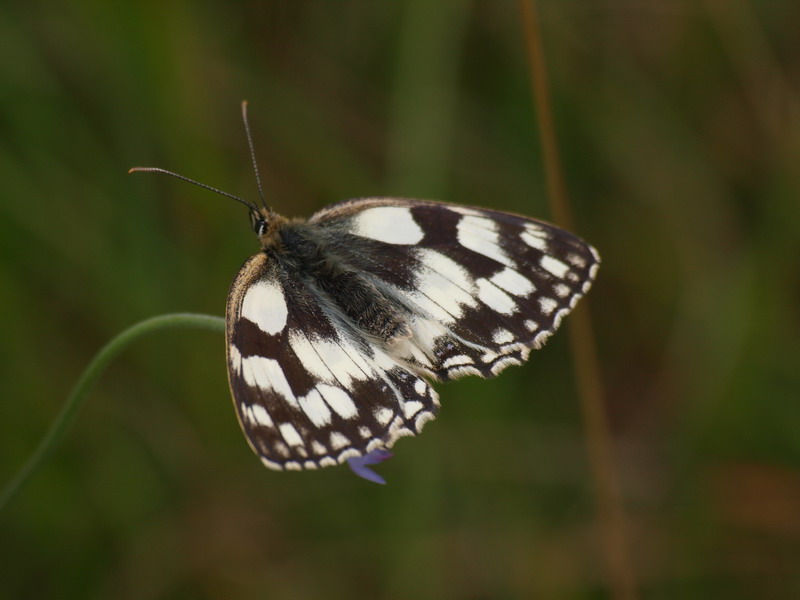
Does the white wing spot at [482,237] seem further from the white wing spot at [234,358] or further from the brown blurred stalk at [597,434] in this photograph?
the white wing spot at [234,358]

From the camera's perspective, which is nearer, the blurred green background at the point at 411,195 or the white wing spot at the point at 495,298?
the white wing spot at the point at 495,298

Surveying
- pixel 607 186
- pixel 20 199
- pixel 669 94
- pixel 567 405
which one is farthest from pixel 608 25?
pixel 20 199

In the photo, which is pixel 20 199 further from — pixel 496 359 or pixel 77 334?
pixel 496 359

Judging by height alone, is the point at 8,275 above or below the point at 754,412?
above

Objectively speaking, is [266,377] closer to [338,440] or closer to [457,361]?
[338,440]

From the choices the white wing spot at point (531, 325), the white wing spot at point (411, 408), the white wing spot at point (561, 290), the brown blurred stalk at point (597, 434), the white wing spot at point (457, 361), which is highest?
the white wing spot at point (561, 290)

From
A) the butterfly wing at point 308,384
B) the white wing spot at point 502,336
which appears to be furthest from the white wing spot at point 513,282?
the butterfly wing at point 308,384
